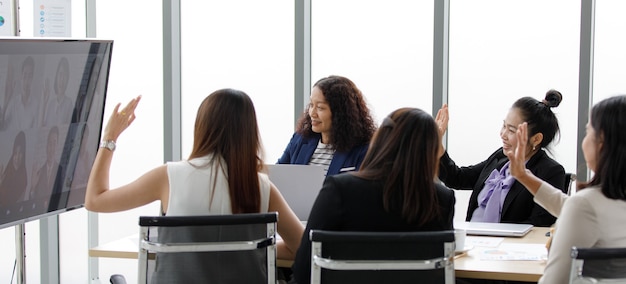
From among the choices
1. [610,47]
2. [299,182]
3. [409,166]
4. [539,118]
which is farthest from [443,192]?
[610,47]

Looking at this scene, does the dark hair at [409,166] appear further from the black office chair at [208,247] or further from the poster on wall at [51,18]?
the poster on wall at [51,18]

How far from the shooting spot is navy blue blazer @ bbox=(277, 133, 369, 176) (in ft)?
12.6

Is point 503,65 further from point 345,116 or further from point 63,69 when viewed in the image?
point 63,69

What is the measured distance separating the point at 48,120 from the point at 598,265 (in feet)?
6.58

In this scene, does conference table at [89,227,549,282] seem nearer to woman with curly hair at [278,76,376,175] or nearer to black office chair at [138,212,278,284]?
black office chair at [138,212,278,284]

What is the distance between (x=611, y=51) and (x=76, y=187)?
9.75 feet

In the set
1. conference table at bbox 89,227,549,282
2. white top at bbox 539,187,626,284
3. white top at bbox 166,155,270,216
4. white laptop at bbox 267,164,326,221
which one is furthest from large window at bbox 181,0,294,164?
white top at bbox 539,187,626,284

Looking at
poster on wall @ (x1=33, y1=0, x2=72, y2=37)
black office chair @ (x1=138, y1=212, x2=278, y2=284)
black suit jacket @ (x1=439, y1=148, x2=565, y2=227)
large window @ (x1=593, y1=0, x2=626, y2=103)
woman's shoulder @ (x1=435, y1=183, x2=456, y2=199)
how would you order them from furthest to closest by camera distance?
large window @ (x1=593, y1=0, x2=626, y2=103) < poster on wall @ (x1=33, y1=0, x2=72, y2=37) < black suit jacket @ (x1=439, y1=148, x2=565, y2=227) < woman's shoulder @ (x1=435, y1=183, x2=456, y2=199) < black office chair @ (x1=138, y1=212, x2=278, y2=284)

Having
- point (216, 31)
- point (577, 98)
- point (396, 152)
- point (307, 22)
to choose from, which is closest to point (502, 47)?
point (577, 98)

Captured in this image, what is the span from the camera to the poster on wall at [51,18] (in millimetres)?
4102

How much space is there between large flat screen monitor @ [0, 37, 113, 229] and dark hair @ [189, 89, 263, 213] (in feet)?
2.17

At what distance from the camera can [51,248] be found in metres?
5.28

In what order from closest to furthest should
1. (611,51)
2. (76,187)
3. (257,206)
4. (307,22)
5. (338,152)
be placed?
(257,206) → (76,187) → (338,152) → (611,51) → (307,22)

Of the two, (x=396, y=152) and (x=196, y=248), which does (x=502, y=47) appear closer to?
(x=396, y=152)
